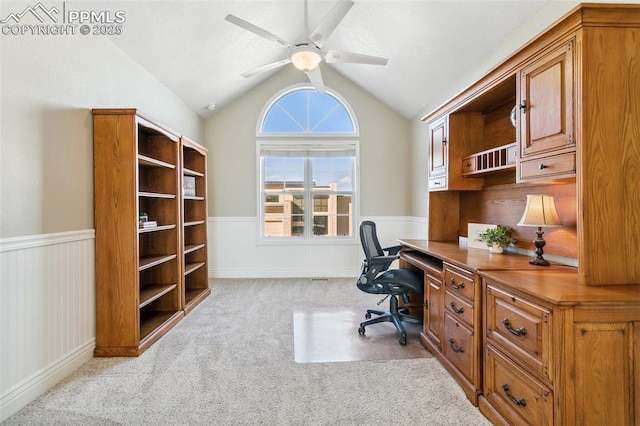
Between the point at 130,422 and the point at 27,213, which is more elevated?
the point at 27,213

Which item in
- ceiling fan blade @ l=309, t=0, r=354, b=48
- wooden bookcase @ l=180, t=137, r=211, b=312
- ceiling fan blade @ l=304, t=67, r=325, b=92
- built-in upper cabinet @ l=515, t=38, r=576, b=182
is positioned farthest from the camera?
→ wooden bookcase @ l=180, t=137, r=211, b=312

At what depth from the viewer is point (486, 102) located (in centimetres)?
284

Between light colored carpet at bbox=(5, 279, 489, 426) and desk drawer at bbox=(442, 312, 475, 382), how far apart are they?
0.46 feet

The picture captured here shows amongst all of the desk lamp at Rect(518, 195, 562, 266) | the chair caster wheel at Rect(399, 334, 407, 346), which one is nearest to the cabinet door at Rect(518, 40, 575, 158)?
the desk lamp at Rect(518, 195, 562, 266)

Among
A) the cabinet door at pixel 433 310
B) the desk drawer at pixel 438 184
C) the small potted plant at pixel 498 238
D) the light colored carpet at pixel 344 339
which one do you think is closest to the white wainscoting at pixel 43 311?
the light colored carpet at pixel 344 339

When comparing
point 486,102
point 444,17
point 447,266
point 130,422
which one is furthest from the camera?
point 444,17

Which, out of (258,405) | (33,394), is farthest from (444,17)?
(33,394)

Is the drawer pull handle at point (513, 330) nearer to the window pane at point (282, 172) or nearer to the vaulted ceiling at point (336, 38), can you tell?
the vaulted ceiling at point (336, 38)

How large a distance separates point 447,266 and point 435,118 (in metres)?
1.66

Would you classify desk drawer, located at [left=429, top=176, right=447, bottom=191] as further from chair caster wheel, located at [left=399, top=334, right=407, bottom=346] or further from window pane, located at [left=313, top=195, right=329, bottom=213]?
window pane, located at [left=313, top=195, right=329, bottom=213]

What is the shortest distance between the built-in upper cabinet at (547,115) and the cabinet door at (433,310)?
3.33 ft

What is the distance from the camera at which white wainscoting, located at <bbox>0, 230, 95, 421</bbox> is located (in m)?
1.97

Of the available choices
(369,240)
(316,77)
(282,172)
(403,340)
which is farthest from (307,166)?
Answer: (403,340)

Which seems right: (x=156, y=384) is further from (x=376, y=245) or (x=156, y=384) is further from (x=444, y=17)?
(x=444, y=17)
